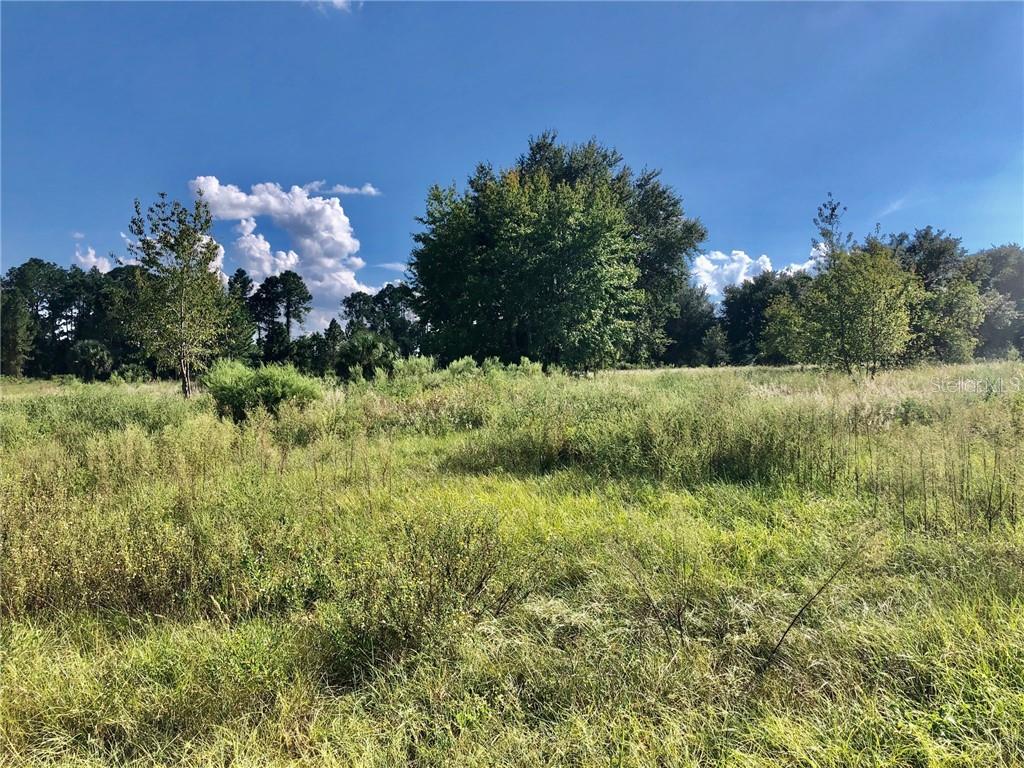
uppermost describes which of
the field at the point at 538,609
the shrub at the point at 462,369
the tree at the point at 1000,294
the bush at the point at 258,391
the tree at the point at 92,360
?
the tree at the point at 1000,294

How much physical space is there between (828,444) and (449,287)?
22.6 meters

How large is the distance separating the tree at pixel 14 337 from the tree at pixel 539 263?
48604 millimetres

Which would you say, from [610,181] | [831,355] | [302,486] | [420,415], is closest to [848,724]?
[302,486]

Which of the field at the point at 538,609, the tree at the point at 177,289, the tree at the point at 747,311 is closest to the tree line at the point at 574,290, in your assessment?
the tree at the point at 177,289

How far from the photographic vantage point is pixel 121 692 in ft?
6.95

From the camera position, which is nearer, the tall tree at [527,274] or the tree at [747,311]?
the tall tree at [527,274]

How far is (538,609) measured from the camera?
8.44 feet

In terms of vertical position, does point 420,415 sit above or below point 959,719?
above

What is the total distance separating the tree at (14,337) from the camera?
4550cm

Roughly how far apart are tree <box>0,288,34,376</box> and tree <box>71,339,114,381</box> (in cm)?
419

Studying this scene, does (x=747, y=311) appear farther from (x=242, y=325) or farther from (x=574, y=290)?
(x=242, y=325)

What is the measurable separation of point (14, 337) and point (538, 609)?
6811cm

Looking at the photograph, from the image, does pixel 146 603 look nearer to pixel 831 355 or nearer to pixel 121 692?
pixel 121 692

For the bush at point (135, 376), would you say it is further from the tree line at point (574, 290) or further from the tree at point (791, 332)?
the tree at point (791, 332)
